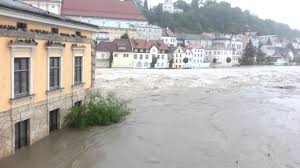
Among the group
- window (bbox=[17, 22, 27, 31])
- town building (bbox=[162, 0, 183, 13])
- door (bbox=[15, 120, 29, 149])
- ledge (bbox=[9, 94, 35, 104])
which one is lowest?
door (bbox=[15, 120, 29, 149])

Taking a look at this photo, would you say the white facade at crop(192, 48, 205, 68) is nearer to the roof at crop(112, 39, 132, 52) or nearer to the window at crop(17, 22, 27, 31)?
the roof at crop(112, 39, 132, 52)

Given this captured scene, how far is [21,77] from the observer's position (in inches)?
499

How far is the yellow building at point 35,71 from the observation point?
1175 centimetres

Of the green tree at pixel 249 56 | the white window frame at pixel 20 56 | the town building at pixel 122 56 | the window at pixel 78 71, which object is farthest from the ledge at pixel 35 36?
the green tree at pixel 249 56

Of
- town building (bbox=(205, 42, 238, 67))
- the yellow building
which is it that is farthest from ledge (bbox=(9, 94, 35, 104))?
town building (bbox=(205, 42, 238, 67))

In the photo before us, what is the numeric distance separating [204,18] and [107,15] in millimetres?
61624

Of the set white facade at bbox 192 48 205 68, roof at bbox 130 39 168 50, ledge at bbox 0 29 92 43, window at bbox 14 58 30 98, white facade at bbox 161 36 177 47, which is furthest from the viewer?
white facade at bbox 161 36 177 47

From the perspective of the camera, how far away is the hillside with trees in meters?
138

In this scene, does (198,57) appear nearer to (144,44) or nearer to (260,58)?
(144,44)

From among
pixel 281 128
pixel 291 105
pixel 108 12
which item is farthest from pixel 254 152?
pixel 108 12

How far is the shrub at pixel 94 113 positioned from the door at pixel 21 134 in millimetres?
3065

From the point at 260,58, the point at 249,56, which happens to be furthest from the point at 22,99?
the point at 260,58

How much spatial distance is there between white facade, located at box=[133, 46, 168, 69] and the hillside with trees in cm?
5532

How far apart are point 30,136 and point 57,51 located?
3.62 meters
